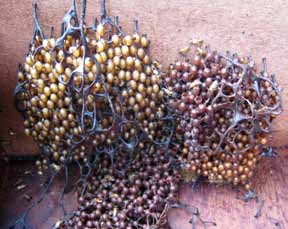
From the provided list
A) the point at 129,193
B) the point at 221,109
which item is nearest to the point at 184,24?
the point at 221,109

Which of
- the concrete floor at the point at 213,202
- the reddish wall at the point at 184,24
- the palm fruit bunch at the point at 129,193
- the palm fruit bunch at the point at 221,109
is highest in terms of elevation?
the reddish wall at the point at 184,24

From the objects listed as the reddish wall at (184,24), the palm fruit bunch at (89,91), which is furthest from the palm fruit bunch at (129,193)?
the reddish wall at (184,24)

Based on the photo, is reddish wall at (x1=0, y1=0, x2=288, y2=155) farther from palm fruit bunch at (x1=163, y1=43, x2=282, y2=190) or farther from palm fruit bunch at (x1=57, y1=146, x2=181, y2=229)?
palm fruit bunch at (x1=57, y1=146, x2=181, y2=229)

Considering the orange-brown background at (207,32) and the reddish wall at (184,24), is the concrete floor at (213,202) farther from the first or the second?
the reddish wall at (184,24)

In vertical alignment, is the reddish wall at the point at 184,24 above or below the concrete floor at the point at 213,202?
above

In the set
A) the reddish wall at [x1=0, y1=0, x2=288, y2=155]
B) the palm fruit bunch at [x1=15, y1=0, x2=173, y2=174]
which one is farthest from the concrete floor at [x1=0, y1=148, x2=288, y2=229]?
the reddish wall at [x1=0, y1=0, x2=288, y2=155]

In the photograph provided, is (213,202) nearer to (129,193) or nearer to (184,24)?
(129,193)
